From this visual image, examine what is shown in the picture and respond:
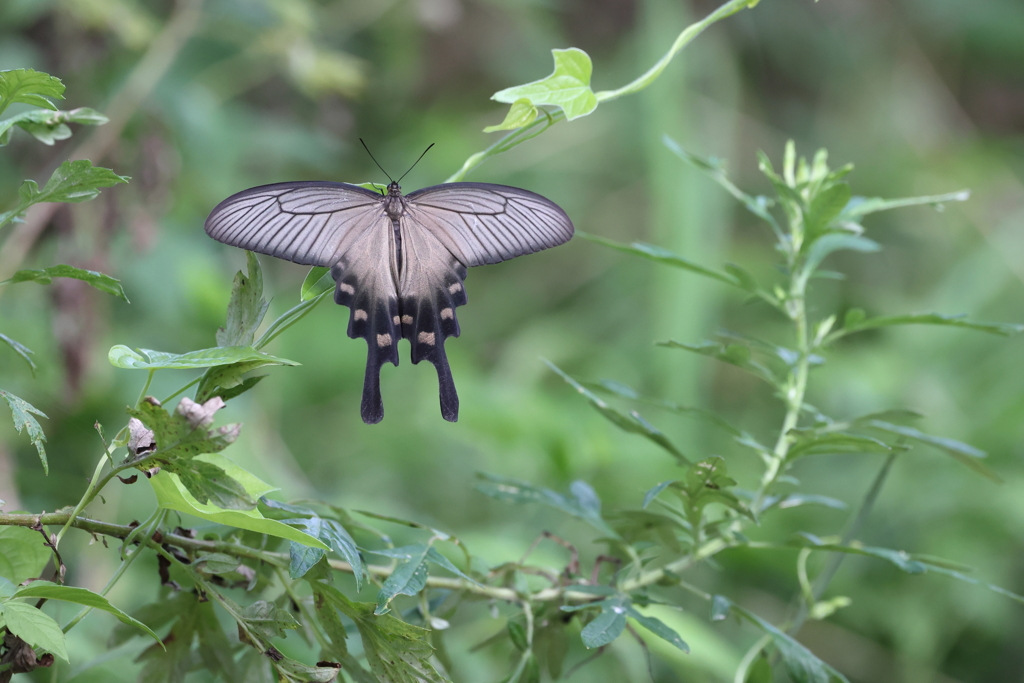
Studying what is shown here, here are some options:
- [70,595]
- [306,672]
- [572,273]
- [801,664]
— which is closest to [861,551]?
[801,664]

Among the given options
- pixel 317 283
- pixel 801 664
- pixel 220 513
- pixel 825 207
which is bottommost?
pixel 801 664

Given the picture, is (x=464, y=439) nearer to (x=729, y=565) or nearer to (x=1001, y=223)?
(x=729, y=565)

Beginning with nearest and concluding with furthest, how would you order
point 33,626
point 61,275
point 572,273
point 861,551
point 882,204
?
1. point 33,626
2. point 61,275
3. point 861,551
4. point 882,204
5. point 572,273

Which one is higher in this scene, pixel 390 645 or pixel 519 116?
pixel 519 116

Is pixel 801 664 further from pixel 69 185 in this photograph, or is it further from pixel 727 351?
pixel 69 185

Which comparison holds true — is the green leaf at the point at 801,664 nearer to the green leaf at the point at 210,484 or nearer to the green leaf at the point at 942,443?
the green leaf at the point at 942,443

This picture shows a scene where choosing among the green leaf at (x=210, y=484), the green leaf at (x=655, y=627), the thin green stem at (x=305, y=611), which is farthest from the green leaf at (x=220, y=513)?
the green leaf at (x=655, y=627)

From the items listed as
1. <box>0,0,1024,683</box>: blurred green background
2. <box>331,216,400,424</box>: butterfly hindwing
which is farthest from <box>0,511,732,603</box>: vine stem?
<box>0,0,1024,683</box>: blurred green background
